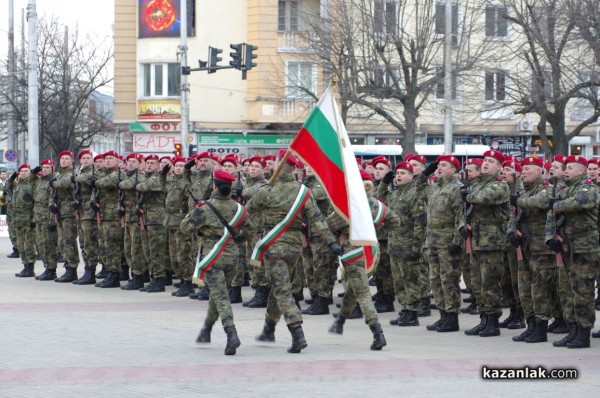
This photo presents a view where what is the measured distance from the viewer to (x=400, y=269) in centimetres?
1559

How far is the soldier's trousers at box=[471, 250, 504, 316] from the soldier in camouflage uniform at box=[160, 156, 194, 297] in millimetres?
6013

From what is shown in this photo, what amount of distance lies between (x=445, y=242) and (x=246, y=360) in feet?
10.7

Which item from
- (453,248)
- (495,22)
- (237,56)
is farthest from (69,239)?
(495,22)

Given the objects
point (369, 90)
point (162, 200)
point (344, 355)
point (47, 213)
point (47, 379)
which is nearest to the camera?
point (47, 379)

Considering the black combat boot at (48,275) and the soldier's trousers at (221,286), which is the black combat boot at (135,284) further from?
Answer: the soldier's trousers at (221,286)

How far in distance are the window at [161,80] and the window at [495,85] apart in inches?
749

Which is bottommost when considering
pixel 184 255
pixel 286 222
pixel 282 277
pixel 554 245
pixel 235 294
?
pixel 235 294

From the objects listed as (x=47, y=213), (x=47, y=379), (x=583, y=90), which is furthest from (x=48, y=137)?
(x=47, y=379)

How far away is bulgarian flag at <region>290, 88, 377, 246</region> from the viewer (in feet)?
41.9

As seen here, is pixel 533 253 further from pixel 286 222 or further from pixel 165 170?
pixel 165 170

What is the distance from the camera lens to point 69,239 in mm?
21312

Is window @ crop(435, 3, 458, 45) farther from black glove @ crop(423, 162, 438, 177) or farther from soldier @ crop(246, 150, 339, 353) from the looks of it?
soldier @ crop(246, 150, 339, 353)

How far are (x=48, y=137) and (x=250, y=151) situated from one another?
28.4ft

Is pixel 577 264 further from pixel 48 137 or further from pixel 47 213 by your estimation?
pixel 48 137
